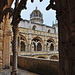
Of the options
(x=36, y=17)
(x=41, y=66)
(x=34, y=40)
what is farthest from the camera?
(x=36, y=17)

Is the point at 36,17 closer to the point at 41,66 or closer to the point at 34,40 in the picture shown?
the point at 34,40

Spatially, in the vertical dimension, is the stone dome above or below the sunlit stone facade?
above

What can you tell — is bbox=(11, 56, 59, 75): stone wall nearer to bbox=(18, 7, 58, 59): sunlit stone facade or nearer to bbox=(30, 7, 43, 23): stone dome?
bbox=(18, 7, 58, 59): sunlit stone facade

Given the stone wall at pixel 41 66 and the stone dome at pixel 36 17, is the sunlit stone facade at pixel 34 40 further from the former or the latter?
the stone wall at pixel 41 66

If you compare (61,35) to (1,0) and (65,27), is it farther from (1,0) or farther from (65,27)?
(1,0)

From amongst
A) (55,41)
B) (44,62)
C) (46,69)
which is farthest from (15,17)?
(55,41)

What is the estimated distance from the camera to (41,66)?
16.3 feet

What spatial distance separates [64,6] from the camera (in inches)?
61.6

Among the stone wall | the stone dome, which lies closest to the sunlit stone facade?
the stone dome

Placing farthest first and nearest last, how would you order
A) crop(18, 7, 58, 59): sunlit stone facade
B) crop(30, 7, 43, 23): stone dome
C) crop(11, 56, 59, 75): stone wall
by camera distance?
crop(30, 7, 43, 23): stone dome → crop(18, 7, 58, 59): sunlit stone facade → crop(11, 56, 59, 75): stone wall

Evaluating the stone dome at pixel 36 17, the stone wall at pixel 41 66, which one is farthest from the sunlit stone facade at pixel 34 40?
the stone wall at pixel 41 66

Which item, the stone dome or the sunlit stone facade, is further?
the stone dome

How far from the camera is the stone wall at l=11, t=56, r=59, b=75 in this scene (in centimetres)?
430

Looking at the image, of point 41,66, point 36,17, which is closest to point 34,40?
point 36,17
